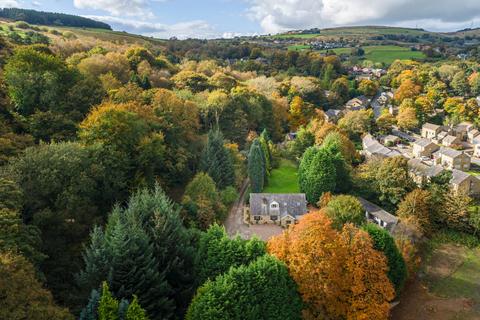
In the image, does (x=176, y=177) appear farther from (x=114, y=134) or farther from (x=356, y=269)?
(x=356, y=269)

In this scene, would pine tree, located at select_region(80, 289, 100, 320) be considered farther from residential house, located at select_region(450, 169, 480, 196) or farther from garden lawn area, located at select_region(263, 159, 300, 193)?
residential house, located at select_region(450, 169, 480, 196)

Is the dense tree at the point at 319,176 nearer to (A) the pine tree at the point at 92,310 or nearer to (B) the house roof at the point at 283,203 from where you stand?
(B) the house roof at the point at 283,203

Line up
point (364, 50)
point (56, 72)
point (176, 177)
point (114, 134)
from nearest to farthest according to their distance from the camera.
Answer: point (114, 134)
point (56, 72)
point (176, 177)
point (364, 50)

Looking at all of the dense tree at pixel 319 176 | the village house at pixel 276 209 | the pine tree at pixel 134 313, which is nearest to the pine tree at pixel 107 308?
the pine tree at pixel 134 313

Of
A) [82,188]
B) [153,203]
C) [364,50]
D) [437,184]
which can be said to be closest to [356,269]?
[153,203]

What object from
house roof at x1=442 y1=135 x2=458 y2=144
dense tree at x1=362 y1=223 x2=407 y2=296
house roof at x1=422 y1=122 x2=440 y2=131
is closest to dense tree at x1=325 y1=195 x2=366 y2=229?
dense tree at x1=362 y1=223 x2=407 y2=296

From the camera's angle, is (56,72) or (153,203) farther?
(56,72)
